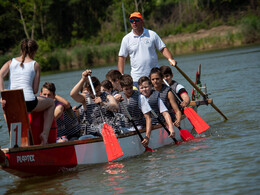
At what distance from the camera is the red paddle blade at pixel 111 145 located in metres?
6.04

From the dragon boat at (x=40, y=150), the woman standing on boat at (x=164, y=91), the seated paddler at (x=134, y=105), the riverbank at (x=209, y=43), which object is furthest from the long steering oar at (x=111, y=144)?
the riverbank at (x=209, y=43)

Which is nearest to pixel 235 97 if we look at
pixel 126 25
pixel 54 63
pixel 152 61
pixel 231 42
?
pixel 152 61

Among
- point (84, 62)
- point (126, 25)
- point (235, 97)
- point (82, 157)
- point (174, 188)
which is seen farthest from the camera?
point (126, 25)

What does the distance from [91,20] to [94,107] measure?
46.3 meters

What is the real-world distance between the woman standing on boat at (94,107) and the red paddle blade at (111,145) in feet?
1.16

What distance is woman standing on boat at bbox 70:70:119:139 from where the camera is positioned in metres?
6.26

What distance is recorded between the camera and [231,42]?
2941 cm

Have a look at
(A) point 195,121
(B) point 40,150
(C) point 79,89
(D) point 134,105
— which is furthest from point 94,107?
(A) point 195,121

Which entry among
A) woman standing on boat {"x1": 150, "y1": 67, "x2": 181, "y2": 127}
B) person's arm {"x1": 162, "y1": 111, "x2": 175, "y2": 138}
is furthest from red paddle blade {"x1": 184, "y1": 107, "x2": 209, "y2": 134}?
person's arm {"x1": 162, "y1": 111, "x2": 175, "y2": 138}

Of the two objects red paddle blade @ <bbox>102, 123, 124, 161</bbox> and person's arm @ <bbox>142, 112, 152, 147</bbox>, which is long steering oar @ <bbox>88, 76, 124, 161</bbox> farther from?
person's arm @ <bbox>142, 112, 152, 147</bbox>

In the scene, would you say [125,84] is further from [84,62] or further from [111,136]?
[84,62]

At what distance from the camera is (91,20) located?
170 ft

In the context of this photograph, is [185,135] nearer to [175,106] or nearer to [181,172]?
[175,106]

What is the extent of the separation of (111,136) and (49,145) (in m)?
0.91
